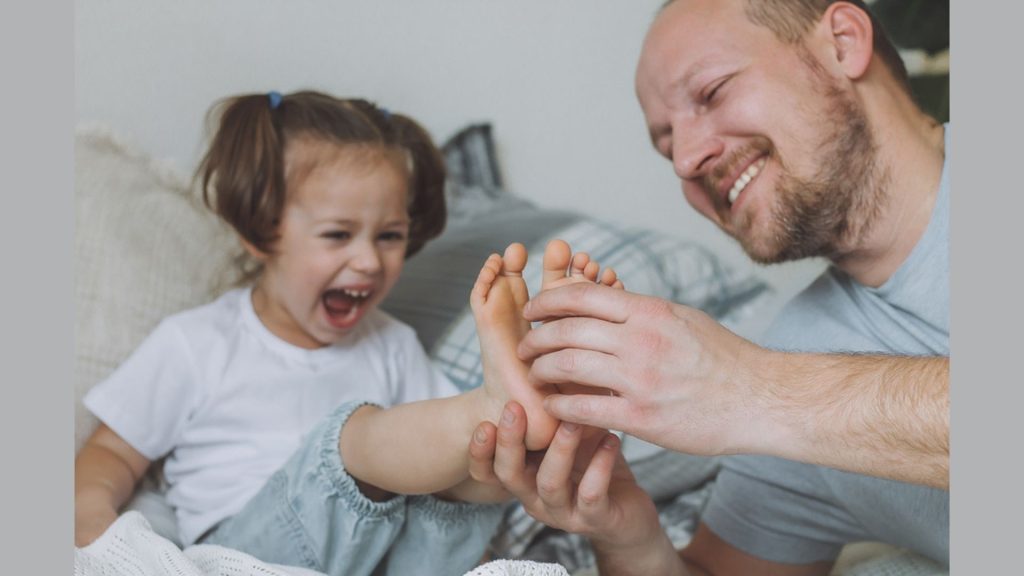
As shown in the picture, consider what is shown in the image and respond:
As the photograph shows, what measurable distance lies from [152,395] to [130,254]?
166mm

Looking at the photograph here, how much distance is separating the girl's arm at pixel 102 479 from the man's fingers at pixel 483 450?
1.14 feet

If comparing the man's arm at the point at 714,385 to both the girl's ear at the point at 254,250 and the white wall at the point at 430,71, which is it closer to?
the white wall at the point at 430,71

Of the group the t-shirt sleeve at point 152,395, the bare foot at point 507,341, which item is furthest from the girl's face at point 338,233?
the bare foot at point 507,341

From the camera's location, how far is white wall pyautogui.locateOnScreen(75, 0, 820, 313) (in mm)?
815

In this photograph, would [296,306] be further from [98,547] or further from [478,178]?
[98,547]

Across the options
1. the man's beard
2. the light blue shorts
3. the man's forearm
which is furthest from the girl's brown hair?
the man's forearm

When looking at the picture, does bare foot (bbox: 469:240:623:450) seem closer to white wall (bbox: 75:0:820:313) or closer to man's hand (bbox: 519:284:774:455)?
man's hand (bbox: 519:284:774:455)

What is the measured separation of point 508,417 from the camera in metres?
0.69

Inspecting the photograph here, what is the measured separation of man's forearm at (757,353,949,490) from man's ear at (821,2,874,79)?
1.28 ft

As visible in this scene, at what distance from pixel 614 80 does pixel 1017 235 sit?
17.8 inches

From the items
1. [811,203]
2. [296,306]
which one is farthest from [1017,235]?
[296,306]

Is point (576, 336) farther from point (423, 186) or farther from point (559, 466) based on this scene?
point (423, 186)

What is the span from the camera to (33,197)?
555mm

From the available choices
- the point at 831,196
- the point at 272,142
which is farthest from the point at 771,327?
the point at 272,142
